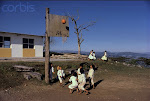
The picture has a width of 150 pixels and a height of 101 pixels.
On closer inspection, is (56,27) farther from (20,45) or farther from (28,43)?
(28,43)

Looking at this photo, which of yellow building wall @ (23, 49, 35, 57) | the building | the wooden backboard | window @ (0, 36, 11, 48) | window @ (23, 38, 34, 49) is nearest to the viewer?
the wooden backboard

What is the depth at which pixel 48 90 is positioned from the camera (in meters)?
7.57

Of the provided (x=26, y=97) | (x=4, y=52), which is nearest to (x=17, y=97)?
(x=26, y=97)

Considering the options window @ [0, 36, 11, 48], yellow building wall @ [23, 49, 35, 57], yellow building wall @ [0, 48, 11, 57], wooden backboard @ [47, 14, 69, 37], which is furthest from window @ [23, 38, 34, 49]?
wooden backboard @ [47, 14, 69, 37]

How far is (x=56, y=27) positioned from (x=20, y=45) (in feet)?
40.9

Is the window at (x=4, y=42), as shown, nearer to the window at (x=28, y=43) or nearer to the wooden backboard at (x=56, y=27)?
the window at (x=28, y=43)

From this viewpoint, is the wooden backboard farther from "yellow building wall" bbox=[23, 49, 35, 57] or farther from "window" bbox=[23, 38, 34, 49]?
"window" bbox=[23, 38, 34, 49]

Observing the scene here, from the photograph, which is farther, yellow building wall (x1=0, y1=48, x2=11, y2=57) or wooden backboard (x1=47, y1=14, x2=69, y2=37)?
yellow building wall (x1=0, y1=48, x2=11, y2=57)

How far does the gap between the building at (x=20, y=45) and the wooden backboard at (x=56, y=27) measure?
11.9 meters

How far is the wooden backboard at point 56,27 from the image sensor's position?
29.1ft

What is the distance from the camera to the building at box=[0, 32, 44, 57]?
1848 cm

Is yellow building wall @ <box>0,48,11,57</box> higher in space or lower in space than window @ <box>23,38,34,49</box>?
lower

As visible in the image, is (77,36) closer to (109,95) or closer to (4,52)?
(4,52)

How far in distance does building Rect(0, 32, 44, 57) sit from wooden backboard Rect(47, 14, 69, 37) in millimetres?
11935
